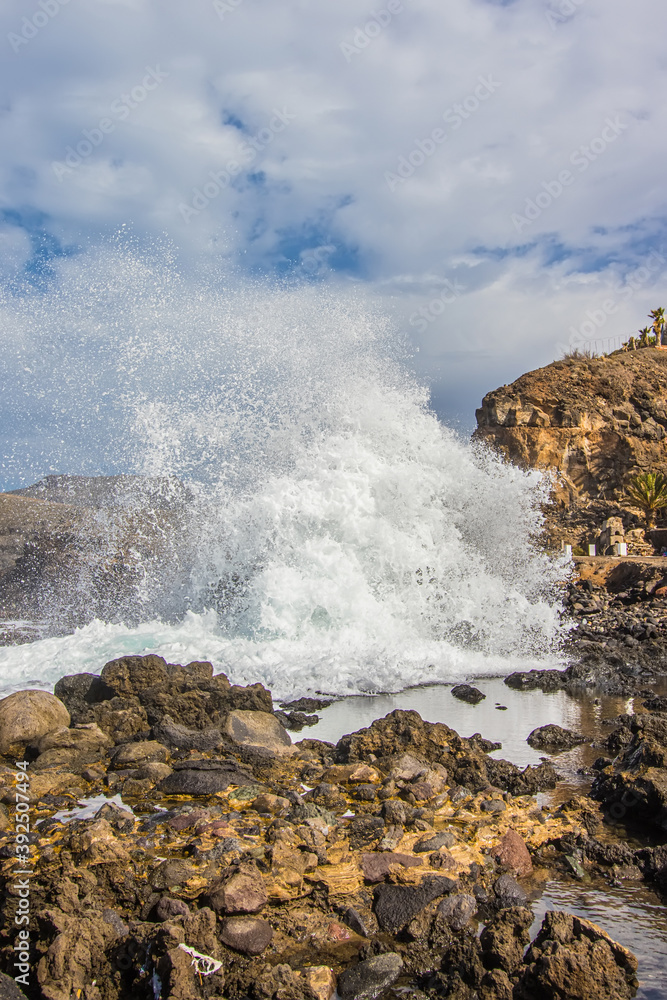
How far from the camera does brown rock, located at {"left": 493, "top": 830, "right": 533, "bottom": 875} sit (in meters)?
4.55

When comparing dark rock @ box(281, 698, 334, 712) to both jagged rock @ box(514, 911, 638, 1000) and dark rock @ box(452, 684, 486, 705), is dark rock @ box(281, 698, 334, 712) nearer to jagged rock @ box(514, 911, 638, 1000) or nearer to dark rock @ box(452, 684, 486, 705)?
dark rock @ box(452, 684, 486, 705)

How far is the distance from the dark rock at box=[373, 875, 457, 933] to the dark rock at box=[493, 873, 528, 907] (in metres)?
0.26

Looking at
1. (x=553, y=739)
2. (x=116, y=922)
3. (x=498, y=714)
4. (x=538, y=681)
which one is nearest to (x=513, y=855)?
(x=116, y=922)

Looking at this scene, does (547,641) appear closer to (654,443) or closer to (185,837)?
(185,837)

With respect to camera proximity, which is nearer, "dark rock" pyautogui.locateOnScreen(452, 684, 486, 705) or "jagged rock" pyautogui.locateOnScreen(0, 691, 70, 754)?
"jagged rock" pyautogui.locateOnScreen(0, 691, 70, 754)

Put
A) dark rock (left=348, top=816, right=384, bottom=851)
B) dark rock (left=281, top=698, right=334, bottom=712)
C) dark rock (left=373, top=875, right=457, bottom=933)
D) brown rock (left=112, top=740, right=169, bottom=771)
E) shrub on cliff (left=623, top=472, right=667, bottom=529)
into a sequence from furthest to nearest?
shrub on cliff (left=623, top=472, right=667, bottom=529)
dark rock (left=281, top=698, right=334, bottom=712)
brown rock (left=112, top=740, right=169, bottom=771)
dark rock (left=348, top=816, right=384, bottom=851)
dark rock (left=373, top=875, right=457, bottom=933)

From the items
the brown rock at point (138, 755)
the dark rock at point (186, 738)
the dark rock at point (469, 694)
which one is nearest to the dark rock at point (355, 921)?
the brown rock at point (138, 755)

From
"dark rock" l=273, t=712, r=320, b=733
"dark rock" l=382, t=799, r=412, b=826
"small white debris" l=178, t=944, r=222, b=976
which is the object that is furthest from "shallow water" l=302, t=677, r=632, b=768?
"small white debris" l=178, t=944, r=222, b=976

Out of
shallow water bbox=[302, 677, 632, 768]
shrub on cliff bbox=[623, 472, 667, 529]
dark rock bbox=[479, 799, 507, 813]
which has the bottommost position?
shallow water bbox=[302, 677, 632, 768]

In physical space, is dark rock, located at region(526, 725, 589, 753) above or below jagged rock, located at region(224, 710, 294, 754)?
below

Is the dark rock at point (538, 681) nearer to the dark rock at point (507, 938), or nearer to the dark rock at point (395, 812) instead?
the dark rock at point (395, 812)

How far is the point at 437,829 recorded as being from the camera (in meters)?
5.07

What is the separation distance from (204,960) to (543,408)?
28.7 meters

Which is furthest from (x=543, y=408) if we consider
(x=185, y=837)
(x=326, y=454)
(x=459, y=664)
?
(x=185, y=837)
